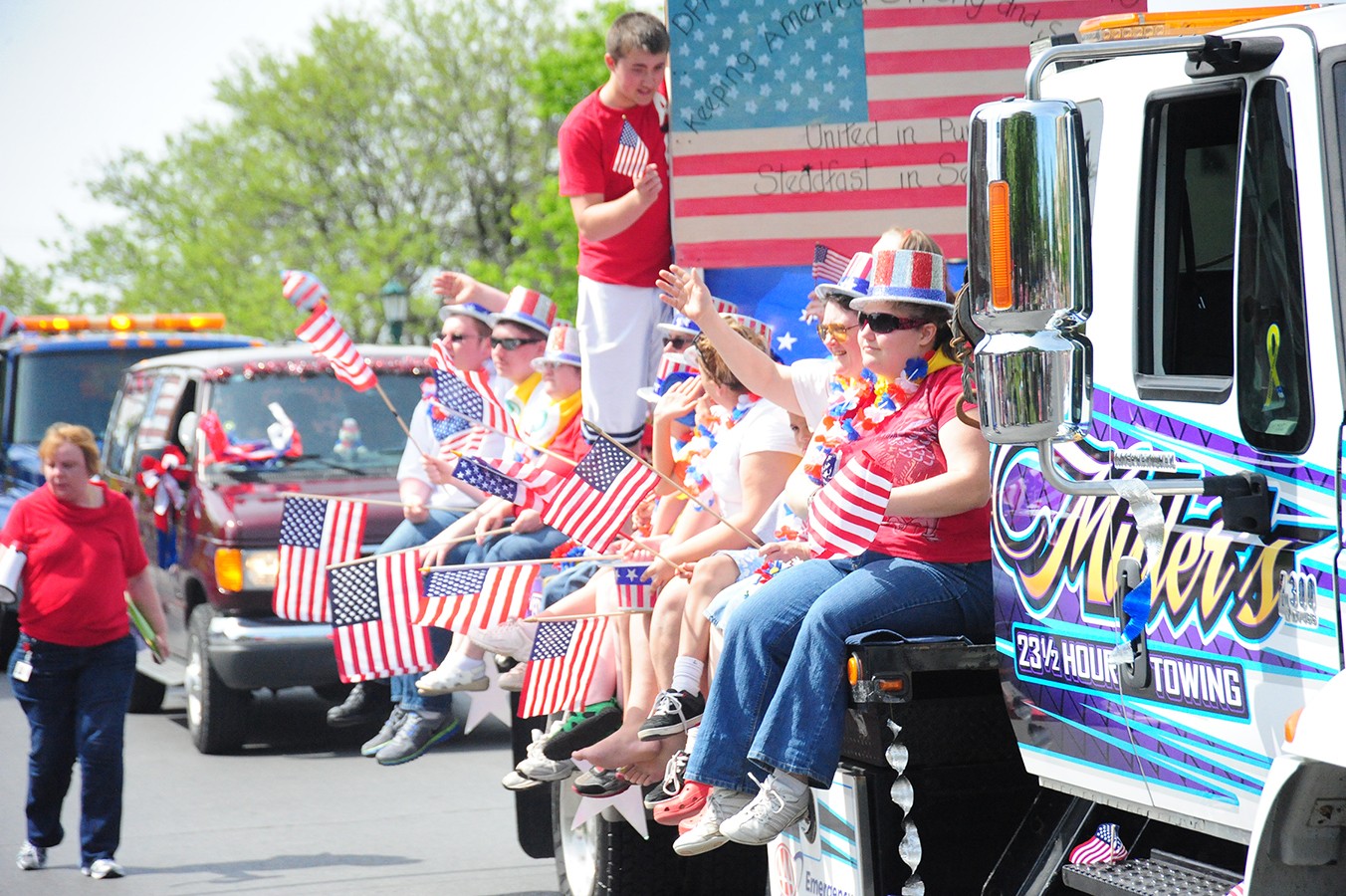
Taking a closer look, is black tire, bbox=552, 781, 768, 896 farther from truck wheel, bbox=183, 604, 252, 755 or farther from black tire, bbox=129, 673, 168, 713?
black tire, bbox=129, 673, 168, 713

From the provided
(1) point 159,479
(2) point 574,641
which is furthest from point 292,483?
(2) point 574,641

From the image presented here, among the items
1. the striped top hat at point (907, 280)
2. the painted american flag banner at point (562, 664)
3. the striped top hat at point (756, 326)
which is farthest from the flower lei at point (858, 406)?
the painted american flag banner at point (562, 664)

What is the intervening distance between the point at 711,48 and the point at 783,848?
9.55 feet

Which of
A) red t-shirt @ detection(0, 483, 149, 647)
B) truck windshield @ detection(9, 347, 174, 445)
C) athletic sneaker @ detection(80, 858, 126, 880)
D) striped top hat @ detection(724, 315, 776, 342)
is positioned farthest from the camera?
truck windshield @ detection(9, 347, 174, 445)

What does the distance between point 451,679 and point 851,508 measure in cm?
342

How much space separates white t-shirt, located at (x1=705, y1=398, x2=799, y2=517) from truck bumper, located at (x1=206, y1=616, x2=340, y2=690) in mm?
5183

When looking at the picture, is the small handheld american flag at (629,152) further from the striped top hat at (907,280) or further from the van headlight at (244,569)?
the van headlight at (244,569)

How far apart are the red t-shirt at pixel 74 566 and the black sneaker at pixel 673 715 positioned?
3.96 metres

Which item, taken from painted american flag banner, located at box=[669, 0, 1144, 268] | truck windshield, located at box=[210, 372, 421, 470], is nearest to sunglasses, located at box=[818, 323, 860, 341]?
painted american flag banner, located at box=[669, 0, 1144, 268]

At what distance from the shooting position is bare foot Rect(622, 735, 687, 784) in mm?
5359

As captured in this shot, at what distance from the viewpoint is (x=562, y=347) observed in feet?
24.8

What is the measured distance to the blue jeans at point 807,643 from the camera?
4082mm

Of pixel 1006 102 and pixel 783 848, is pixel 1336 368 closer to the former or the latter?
pixel 1006 102

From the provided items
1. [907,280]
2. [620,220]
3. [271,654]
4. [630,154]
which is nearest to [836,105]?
[630,154]
